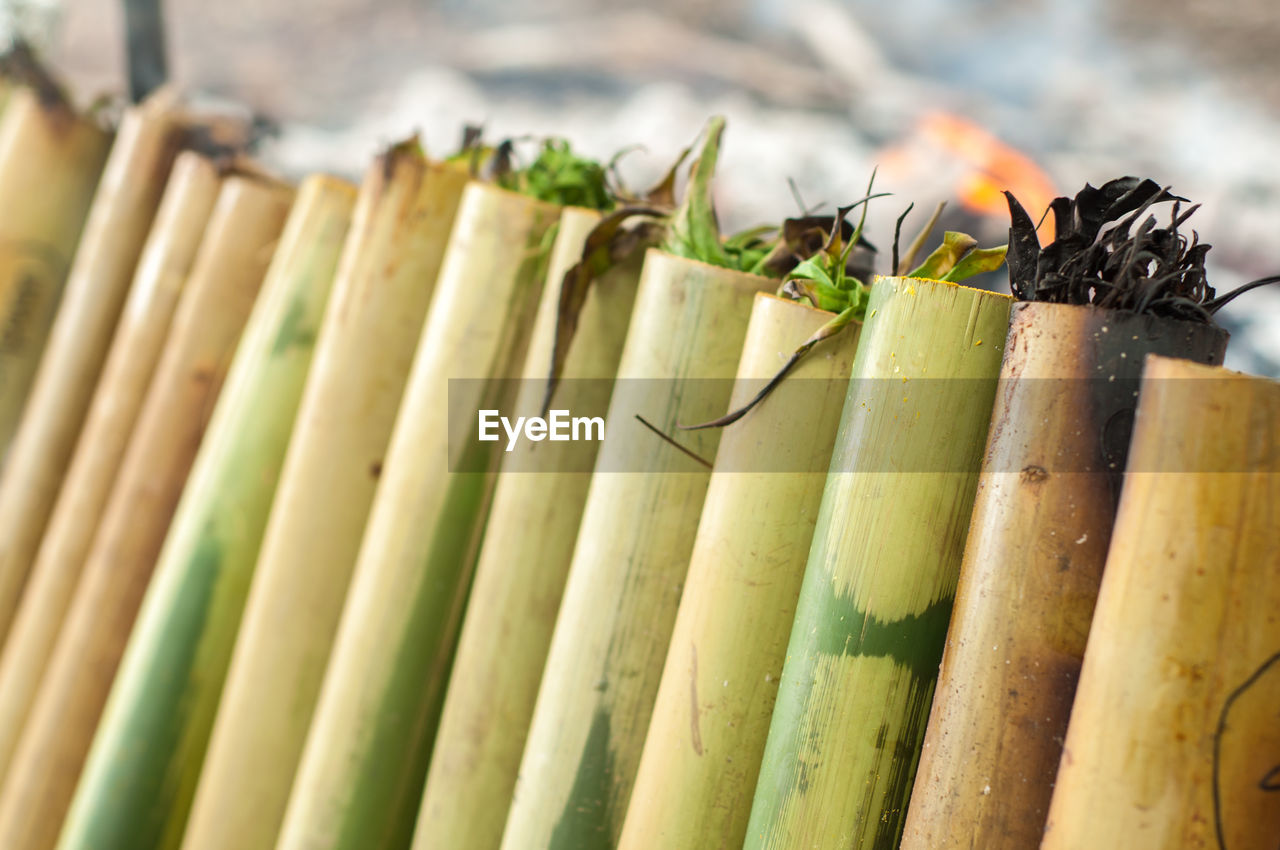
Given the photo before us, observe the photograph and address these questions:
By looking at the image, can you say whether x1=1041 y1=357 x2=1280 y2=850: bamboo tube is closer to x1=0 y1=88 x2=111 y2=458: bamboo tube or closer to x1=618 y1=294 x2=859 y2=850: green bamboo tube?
x1=618 y1=294 x2=859 y2=850: green bamboo tube

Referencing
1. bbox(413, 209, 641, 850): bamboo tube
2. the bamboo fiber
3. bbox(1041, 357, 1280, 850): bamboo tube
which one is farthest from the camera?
the bamboo fiber

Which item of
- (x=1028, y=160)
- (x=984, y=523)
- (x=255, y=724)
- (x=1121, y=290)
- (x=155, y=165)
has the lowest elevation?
(x=255, y=724)

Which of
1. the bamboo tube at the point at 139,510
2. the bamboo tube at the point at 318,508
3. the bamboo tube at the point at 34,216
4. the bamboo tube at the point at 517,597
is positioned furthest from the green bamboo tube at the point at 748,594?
the bamboo tube at the point at 34,216

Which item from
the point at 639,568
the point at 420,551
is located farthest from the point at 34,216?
the point at 639,568

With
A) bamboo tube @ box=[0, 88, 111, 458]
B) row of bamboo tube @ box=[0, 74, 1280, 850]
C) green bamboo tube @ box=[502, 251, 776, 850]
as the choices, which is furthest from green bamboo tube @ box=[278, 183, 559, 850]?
bamboo tube @ box=[0, 88, 111, 458]

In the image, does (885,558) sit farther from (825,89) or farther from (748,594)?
(825,89)

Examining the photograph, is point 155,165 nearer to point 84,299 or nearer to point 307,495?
point 84,299

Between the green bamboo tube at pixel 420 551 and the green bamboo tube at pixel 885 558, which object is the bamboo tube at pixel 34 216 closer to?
the green bamboo tube at pixel 420 551

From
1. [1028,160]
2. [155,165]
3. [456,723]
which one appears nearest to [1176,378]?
[456,723]
